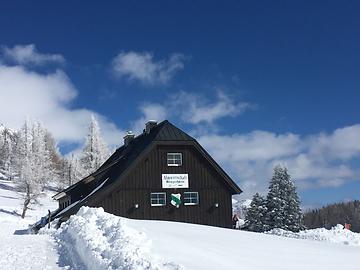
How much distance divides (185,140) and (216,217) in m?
5.27

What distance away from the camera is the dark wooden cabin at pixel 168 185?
3048cm

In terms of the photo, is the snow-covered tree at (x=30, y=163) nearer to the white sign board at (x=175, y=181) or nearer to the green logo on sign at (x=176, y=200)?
the white sign board at (x=175, y=181)

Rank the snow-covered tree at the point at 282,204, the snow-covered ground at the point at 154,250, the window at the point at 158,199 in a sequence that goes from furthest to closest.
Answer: the snow-covered tree at the point at 282,204, the window at the point at 158,199, the snow-covered ground at the point at 154,250

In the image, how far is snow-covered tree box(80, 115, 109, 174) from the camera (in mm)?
58875

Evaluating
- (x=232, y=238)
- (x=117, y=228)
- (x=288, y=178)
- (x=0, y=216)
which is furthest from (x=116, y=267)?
(x=0, y=216)

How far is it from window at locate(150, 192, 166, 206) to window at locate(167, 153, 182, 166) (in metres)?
1.96

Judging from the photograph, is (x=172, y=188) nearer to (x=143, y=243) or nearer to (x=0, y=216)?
(x=143, y=243)

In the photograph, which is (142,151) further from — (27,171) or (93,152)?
(27,171)

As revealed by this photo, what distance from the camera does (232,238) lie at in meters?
17.7

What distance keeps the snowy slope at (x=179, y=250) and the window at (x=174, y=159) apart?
12.8 m

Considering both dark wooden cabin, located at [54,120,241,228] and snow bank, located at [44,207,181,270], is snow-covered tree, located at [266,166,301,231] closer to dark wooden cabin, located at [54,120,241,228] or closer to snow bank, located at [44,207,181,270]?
dark wooden cabin, located at [54,120,241,228]

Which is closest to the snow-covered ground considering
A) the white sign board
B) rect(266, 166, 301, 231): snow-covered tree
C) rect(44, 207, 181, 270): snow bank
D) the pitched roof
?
rect(44, 207, 181, 270): snow bank

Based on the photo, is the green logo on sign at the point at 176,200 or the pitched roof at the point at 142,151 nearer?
the green logo on sign at the point at 176,200

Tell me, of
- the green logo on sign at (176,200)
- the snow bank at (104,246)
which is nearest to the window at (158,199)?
the green logo on sign at (176,200)
